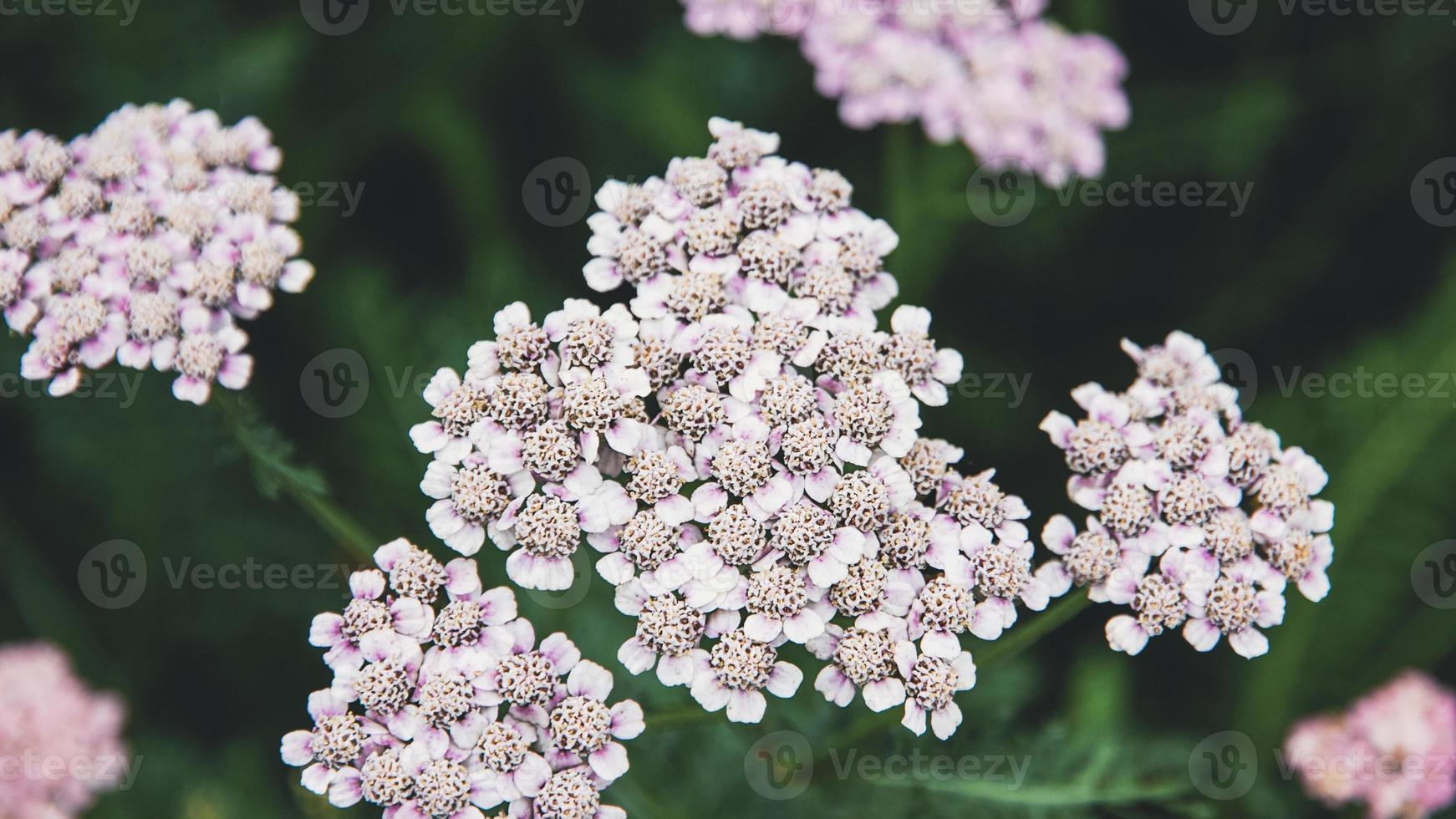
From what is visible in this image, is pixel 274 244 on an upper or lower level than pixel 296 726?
upper

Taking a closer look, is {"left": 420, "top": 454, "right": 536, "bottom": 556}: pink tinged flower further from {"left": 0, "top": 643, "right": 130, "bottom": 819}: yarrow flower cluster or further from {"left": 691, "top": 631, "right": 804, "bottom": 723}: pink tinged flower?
{"left": 0, "top": 643, "right": 130, "bottom": 819}: yarrow flower cluster

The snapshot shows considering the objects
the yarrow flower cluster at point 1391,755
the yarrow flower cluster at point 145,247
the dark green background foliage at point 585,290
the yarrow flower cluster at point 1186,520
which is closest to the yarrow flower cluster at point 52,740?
the dark green background foliage at point 585,290

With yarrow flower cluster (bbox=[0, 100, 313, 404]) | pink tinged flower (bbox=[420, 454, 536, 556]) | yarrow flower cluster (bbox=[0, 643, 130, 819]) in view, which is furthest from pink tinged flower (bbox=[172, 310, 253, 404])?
yarrow flower cluster (bbox=[0, 643, 130, 819])

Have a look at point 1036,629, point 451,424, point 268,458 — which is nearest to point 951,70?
point 1036,629

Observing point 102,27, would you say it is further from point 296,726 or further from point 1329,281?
point 1329,281

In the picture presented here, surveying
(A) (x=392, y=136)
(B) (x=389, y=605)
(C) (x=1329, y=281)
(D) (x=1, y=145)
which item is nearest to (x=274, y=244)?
(D) (x=1, y=145)

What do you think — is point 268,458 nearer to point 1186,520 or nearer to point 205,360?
point 205,360
